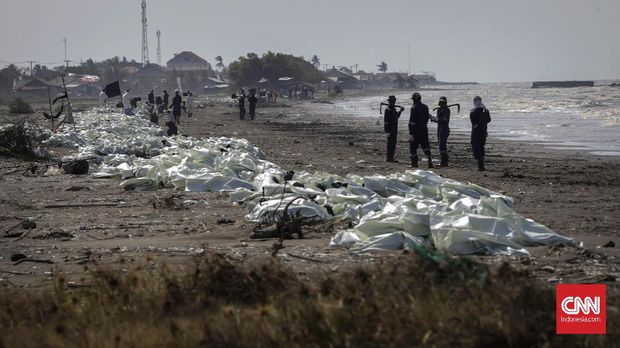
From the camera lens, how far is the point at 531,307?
4.77 m

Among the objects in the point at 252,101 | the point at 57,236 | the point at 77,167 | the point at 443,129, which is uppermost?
the point at 252,101

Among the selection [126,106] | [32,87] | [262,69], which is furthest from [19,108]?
[262,69]

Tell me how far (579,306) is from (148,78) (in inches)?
5464

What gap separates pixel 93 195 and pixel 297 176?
10.7ft

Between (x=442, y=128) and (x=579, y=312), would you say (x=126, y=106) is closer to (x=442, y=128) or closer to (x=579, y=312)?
(x=442, y=128)

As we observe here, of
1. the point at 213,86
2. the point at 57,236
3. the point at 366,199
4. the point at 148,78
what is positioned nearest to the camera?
the point at 57,236

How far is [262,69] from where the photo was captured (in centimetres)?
12088

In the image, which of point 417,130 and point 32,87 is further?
point 32,87

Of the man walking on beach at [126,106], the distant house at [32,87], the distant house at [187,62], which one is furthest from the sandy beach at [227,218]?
the distant house at [187,62]

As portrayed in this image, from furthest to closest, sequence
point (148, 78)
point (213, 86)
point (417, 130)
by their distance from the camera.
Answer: point (148, 78) < point (213, 86) < point (417, 130)

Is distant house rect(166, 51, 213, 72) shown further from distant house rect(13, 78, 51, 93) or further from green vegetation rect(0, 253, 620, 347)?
green vegetation rect(0, 253, 620, 347)

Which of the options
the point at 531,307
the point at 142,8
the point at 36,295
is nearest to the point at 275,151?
the point at 36,295

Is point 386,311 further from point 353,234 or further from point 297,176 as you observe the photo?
point 297,176

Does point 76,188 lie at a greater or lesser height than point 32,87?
lesser
